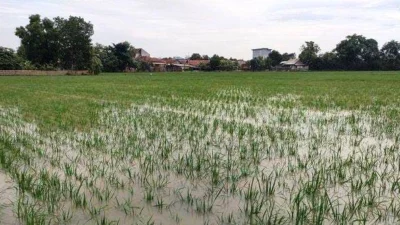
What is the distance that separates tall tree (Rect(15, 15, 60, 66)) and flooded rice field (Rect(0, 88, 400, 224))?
5450 cm

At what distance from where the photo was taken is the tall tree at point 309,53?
255ft

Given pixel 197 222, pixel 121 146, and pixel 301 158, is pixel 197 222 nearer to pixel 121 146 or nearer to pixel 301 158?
pixel 301 158

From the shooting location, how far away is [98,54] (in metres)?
65.1

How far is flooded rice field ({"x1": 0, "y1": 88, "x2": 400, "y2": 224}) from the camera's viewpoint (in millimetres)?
3006

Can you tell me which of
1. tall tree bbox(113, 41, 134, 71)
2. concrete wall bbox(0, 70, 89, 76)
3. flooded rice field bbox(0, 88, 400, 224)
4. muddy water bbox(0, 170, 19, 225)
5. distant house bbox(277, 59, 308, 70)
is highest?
tall tree bbox(113, 41, 134, 71)

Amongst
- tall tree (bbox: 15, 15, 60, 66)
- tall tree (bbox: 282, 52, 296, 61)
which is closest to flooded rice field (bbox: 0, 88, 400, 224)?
tall tree (bbox: 15, 15, 60, 66)

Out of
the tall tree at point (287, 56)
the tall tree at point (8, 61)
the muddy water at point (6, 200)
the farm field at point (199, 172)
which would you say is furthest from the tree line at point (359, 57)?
the muddy water at point (6, 200)

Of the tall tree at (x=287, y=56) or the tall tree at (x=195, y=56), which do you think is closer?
the tall tree at (x=287, y=56)

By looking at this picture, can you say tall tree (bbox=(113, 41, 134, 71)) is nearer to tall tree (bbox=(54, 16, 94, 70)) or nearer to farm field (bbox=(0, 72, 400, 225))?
tall tree (bbox=(54, 16, 94, 70))

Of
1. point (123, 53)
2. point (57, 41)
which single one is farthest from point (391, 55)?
point (57, 41)

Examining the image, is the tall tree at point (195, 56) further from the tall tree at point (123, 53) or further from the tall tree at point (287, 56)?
the tall tree at point (123, 53)

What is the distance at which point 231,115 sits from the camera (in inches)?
362

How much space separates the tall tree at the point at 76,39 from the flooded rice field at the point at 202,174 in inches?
2065

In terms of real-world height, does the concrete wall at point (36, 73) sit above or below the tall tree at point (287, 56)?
below
